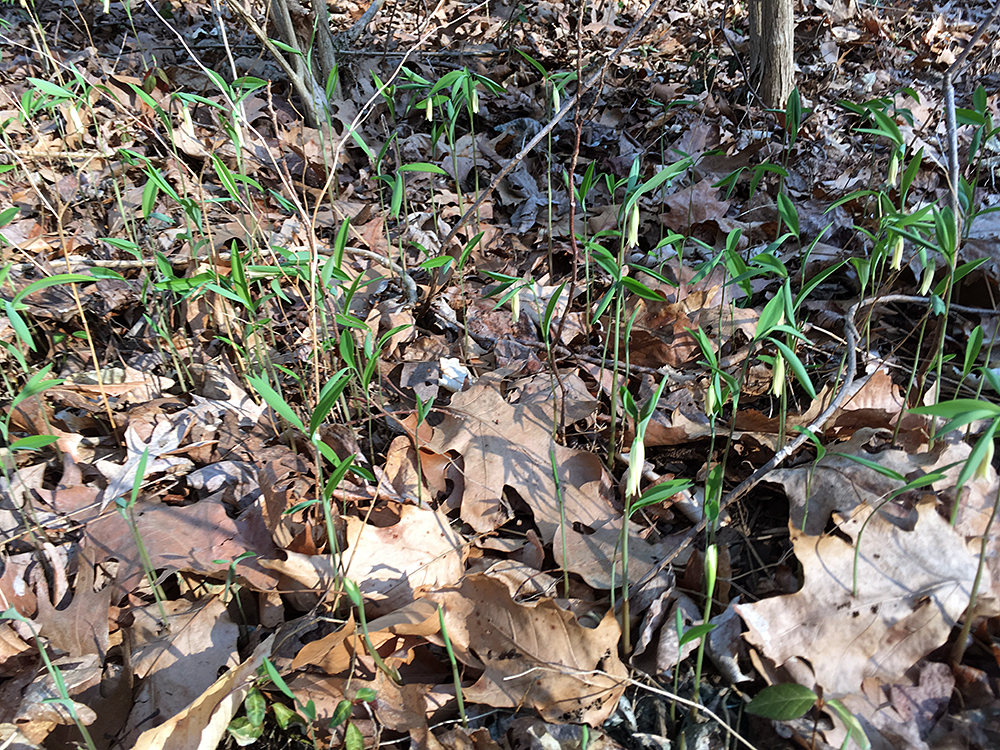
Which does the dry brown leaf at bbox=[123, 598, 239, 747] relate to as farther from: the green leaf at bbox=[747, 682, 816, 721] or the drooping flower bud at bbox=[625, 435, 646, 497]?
the green leaf at bbox=[747, 682, 816, 721]

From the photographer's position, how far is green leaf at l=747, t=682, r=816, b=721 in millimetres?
1158

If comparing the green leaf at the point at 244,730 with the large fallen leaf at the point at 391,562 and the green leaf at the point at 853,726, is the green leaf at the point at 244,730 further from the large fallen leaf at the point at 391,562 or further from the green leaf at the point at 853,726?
the green leaf at the point at 853,726

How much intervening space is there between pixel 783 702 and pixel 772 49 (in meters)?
3.15

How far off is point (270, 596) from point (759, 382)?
4.90 feet

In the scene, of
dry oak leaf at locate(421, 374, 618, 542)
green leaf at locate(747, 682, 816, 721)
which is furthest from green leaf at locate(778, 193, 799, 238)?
green leaf at locate(747, 682, 816, 721)

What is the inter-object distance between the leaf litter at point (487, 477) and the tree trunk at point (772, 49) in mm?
412

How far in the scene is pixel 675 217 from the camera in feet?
9.22

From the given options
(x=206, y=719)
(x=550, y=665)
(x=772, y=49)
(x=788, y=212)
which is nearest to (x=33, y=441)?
(x=206, y=719)

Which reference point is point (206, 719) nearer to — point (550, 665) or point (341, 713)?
point (341, 713)

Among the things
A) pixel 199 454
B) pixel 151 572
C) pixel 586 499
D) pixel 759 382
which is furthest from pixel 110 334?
pixel 759 382

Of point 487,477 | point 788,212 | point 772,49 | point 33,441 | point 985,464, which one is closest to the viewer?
point 985,464

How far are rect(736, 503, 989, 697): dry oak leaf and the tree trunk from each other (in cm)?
269

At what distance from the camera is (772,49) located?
323cm

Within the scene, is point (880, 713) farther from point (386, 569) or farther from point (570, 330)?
point (570, 330)
